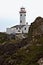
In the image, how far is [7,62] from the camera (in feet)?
167

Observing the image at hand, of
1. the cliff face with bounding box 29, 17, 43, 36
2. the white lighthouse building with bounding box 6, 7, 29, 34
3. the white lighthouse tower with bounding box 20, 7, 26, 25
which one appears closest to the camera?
the cliff face with bounding box 29, 17, 43, 36

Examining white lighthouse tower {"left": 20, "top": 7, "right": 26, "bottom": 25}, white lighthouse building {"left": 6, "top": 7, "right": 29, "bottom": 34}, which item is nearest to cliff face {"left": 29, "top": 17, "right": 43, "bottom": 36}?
white lighthouse building {"left": 6, "top": 7, "right": 29, "bottom": 34}

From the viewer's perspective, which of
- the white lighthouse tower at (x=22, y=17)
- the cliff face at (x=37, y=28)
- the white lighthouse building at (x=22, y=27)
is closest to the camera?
the cliff face at (x=37, y=28)

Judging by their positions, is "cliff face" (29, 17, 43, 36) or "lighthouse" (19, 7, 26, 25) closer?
"cliff face" (29, 17, 43, 36)

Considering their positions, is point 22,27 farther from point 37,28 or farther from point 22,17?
point 37,28

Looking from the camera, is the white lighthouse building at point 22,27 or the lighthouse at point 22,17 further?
the lighthouse at point 22,17

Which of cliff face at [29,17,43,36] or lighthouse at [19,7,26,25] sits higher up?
lighthouse at [19,7,26,25]

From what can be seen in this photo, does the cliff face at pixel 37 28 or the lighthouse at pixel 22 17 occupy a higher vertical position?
the lighthouse at pixel 22 17

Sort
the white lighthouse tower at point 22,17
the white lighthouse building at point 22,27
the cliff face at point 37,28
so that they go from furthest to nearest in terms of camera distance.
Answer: the white lighthouse tower at point 22,17 → the white lighthouse building at point 22,27 → the cliff face at point 37,28

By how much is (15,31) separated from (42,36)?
66094 millimetres

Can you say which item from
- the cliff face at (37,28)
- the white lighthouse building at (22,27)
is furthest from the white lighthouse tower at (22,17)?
the cliff face at (37,28)

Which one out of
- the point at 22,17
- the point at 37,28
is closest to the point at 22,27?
the point at 22,17

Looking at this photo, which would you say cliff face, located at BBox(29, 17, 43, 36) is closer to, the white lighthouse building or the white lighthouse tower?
the white lighthouse building

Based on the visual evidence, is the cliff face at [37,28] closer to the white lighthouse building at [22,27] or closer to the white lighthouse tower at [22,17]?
the white lighthouse building at [22,27]
